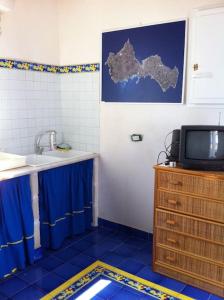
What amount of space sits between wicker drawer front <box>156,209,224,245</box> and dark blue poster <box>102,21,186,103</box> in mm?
978

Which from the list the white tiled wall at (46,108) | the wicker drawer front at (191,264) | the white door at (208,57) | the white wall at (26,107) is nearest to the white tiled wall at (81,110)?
the white tiled wall at (46,108)

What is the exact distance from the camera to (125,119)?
9.50 feet

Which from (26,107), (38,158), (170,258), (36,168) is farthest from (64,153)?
(170,258)

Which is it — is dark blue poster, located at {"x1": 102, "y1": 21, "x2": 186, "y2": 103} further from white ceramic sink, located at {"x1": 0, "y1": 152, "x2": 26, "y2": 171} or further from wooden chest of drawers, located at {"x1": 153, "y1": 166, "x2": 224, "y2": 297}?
white ceramic sink, located at {"x1": 0, "y1": 152, "x2": 26, "y2": 171}

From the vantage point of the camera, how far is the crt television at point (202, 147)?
6.83ft

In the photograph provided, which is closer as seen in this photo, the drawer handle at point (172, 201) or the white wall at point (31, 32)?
the drawer handle at point (172, 201)

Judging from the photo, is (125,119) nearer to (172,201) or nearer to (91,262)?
(172,201)

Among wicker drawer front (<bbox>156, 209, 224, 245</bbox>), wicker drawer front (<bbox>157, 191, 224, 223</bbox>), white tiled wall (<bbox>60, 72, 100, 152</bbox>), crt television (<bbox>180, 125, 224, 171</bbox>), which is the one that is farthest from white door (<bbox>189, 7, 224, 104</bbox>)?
white tiled wall (<bbox>60, 72, 100, 152</bbox>)

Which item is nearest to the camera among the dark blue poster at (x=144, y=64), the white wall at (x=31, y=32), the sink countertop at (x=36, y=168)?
the sink countertop at (x=36, y=168)

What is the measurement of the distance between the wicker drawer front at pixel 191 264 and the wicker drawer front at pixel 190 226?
20cm

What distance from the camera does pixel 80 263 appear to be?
252 cm

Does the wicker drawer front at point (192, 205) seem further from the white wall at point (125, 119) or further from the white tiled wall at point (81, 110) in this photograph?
the white tiled wall at point (81, 110)

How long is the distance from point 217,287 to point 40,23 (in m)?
2.86

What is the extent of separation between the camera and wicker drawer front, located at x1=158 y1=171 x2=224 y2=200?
2.02m
